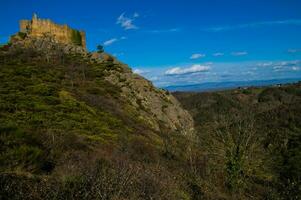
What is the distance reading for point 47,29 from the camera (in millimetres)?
82062

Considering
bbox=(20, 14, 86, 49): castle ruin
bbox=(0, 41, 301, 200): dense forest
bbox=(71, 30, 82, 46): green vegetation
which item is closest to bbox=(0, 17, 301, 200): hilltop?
bbox=(0, 41, 301, 200): dense forest

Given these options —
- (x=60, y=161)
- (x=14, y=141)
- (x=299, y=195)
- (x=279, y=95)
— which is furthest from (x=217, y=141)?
(x=279, y=95)

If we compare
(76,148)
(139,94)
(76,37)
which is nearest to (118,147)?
(76,148)

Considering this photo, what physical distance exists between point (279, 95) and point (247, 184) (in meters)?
A: 148

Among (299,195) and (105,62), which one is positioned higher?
(105,62)

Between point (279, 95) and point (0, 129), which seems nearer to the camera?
point (0, 129)

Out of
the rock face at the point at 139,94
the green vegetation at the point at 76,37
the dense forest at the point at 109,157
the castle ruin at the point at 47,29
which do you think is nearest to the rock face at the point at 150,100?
the rock face at the point at 139,94

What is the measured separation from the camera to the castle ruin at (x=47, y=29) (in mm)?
80938

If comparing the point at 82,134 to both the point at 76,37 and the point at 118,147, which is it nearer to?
the point at 118,147

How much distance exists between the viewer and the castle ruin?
80938 mm

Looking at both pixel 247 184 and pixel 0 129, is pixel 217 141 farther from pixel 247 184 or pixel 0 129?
pixel 0 129

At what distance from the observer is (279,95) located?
495 feet

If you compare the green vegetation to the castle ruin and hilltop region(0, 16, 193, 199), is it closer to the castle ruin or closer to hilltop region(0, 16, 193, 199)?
the castle ruin

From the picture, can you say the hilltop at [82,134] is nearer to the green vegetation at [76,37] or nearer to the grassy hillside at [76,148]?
the grassy hillside at [76,148]
